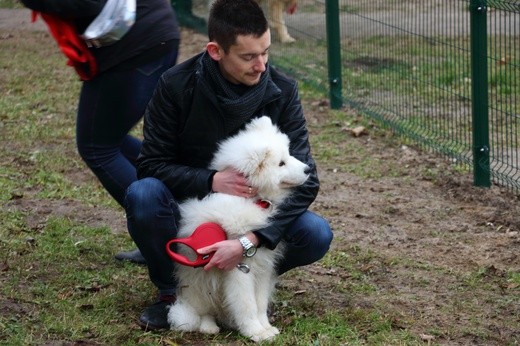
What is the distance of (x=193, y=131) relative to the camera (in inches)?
164

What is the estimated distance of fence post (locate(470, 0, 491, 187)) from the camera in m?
6.34

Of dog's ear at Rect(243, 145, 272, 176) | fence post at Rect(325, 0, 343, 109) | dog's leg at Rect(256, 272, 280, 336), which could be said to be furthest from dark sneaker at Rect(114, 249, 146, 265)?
fence post at Rect(325, 0, 343, 109)

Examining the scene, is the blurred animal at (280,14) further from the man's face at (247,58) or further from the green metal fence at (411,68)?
the man's face at (247,58)

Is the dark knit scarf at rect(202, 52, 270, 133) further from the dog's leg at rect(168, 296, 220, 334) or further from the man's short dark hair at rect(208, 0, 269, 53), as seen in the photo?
the dog's leg at rect(168, 296, 220, 334)

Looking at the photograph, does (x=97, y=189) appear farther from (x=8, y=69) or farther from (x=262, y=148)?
(x=8, y=69)

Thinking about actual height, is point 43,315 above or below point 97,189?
above

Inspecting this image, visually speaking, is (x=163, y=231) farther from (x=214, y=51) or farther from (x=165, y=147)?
(x=214, y=51)

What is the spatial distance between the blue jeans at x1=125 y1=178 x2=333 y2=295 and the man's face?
58 cm

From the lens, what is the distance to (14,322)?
4203mm

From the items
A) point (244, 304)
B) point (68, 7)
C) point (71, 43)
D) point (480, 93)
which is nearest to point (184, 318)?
point (244, 304)

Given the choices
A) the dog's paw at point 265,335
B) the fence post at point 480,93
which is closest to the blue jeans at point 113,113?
the dog's paw at point 265,335

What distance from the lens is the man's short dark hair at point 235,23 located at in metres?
3.99

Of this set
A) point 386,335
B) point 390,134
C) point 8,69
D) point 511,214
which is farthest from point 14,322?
point 8,69

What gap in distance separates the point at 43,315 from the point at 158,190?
2.67 feet
